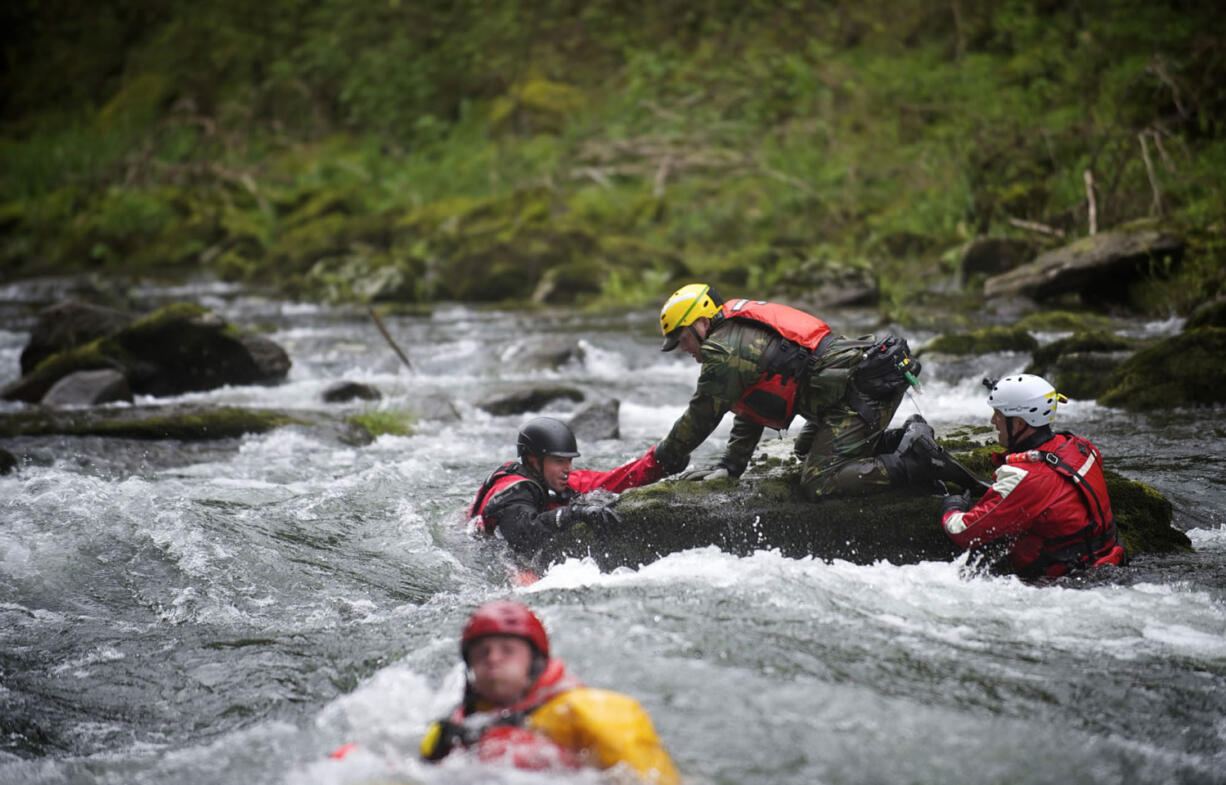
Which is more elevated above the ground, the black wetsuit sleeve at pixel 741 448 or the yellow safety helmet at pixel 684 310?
the yellow safety helmet at pixel 684 310

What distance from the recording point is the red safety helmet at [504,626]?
401 centimetres

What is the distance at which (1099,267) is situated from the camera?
14.9m

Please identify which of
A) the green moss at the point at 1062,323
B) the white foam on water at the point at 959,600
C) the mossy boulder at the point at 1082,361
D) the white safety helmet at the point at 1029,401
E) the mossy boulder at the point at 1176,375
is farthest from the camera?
the green moss at the point at 1062,323

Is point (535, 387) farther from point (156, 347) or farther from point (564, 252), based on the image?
point (564, 252)

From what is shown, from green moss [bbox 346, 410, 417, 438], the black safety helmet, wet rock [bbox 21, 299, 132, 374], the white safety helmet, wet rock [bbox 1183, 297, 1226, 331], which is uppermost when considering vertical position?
the white safety helmet

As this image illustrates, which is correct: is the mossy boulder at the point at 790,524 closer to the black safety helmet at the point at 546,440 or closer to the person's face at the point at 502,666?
the black safety helmet at the point at 546,440

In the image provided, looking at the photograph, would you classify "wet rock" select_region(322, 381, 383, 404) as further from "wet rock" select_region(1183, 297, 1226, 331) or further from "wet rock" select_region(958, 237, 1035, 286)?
"wet rock" select_region(958, 237, 1035, 286)

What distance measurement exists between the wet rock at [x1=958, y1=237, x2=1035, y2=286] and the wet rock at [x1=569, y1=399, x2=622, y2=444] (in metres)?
9.13

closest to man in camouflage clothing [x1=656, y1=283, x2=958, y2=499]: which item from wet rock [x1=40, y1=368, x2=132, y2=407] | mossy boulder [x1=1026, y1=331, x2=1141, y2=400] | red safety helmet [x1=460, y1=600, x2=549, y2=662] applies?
red safety helmet [x1=460, y1=600, x2=549, y2=662]

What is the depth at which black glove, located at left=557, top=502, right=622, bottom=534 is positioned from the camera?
6.59 meters

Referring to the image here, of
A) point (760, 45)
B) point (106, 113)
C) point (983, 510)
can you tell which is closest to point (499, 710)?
point (983, 510)

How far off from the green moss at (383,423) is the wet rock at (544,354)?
3.25m

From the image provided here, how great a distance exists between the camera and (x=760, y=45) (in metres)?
29.2

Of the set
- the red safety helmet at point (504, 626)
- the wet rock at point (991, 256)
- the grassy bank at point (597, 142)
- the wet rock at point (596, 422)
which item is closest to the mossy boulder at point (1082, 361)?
the grassy bank at point (597, 142)
